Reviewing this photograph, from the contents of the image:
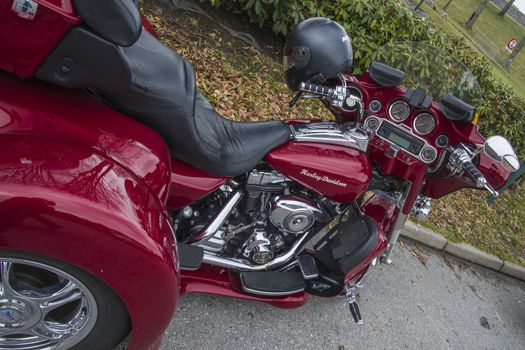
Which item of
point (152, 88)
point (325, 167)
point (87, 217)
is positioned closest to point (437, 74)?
point (325, 167)

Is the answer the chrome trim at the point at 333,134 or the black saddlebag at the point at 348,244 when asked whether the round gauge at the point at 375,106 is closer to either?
the chrome trim at the point at 333,134

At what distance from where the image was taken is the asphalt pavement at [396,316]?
253cm

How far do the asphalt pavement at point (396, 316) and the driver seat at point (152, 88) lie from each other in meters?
0.94

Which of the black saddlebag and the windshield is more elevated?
the windshield

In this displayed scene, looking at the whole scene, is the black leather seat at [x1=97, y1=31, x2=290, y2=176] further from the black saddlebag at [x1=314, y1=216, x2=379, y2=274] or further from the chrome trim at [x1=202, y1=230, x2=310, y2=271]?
the black saddlebag at [x1=314, y1=216, x2=379, y2=274]

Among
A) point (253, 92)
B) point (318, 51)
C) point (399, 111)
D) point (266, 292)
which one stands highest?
point (318, 51)

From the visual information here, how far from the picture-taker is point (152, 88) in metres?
1.71

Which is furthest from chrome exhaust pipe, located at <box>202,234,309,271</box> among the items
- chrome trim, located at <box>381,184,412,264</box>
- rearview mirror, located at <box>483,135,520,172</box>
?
rearview mirror, located at <box>483,135,520,172</box>

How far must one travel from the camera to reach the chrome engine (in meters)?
2.24

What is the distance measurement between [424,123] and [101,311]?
1.80 meters

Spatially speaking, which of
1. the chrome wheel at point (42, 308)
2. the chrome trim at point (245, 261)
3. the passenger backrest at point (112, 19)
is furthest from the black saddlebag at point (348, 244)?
the passenger backrest at point (112, 19)

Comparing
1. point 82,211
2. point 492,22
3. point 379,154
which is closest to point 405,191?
point 379,154

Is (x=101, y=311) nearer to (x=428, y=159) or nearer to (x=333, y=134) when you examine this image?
(x=333, y=134)

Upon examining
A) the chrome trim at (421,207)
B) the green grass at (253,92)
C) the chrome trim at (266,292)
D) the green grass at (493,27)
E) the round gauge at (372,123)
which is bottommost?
the green grass at (493,27)
